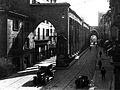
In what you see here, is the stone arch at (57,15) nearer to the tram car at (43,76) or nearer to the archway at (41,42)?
the archway at (41,42)

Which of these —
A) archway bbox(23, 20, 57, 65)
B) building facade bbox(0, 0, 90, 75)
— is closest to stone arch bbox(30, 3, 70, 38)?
building facade bbox(0, 0, 90, 75)

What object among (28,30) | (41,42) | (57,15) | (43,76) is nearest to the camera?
(43,76)

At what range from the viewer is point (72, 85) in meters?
22.2

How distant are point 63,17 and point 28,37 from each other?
247 inches

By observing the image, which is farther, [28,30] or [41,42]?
[41,42]

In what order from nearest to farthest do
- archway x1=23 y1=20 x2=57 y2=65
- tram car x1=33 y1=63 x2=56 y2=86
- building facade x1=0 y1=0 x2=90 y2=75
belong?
tram car x1=33 y1=63 x2=56 y2=86 < building facade x1=0 y1=0 x2=90 y2=75 < archway x1=23 y1=20 x2=57 y2=65

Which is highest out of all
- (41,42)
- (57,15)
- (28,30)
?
(57,15)

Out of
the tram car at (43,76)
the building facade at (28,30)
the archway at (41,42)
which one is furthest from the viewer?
the archway at (41,42)

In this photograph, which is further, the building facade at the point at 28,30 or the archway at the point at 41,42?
the archway at the point at 41,42

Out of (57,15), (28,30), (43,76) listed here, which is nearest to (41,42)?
(28,30)

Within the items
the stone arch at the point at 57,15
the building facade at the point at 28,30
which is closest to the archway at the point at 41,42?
the building facade at the point at 28,30

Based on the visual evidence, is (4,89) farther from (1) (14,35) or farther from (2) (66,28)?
(2) (66,28)

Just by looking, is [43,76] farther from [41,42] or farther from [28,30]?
[41,42]

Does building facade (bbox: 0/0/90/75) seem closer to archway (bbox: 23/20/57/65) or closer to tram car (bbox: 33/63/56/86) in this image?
archway (bbox: 23/20/57/65)
